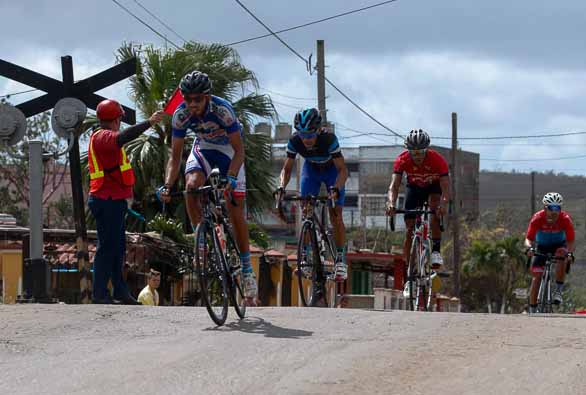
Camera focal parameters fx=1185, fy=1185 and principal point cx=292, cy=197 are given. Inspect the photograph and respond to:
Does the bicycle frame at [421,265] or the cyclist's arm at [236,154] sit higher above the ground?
the cyclist's arm at [236,154]

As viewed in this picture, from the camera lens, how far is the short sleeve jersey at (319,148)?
12320 millimetres

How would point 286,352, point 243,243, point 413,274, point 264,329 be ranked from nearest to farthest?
point 286,352
point 264,329
point 243,243
point 413,274

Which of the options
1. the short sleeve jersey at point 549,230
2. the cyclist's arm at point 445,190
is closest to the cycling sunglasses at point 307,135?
the cyclist's arm at point 445,190

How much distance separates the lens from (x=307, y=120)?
1203 cm

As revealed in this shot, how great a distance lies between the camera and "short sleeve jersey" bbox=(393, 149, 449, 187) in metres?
13.1

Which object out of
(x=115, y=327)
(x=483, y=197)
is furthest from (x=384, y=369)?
(x=483, y=197)

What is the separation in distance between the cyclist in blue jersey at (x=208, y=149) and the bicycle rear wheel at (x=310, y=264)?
2291mm

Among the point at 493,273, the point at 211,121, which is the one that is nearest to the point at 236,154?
the point at 211,121

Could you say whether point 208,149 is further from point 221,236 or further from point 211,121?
point 221,236

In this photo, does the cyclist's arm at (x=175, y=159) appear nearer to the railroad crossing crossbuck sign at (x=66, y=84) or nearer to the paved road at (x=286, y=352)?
the paved road at (x=286, y=352)

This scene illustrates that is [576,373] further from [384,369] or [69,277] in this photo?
[69,277]

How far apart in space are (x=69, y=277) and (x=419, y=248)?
27.5 ft

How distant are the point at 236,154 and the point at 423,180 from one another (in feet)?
12.6

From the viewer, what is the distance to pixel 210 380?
704 centimetres
